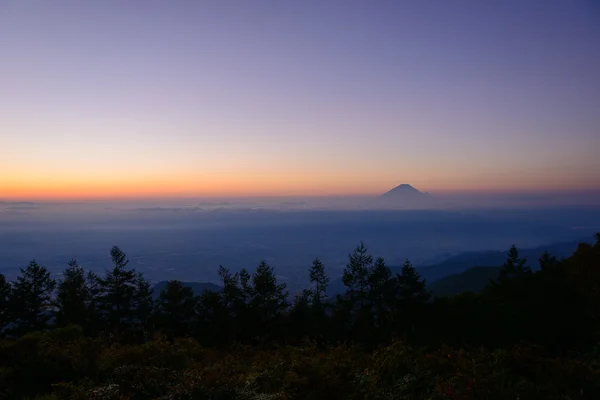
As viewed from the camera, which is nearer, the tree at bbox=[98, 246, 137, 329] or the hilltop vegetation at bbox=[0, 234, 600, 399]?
the hilltop vegetation at bbox=[0, 234, 600, 399]

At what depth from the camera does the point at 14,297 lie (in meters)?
27.8

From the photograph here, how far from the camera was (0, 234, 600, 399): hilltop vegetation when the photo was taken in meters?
5.49

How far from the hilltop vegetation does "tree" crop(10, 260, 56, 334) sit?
0.32 feet

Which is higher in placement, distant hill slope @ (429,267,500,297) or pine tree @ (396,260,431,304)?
pine tree @ (396,260,431,304)

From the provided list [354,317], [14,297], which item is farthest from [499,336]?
[14,297]

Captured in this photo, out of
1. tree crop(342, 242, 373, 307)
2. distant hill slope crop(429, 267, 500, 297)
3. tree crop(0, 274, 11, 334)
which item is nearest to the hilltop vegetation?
tree crop(0, 274, 11, 334)

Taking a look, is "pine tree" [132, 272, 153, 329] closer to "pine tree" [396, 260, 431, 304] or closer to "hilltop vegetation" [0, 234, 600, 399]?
"hilltop vegetation" [0, 234, 600, 399]

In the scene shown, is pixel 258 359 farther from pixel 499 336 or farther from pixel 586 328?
pixel 586 328

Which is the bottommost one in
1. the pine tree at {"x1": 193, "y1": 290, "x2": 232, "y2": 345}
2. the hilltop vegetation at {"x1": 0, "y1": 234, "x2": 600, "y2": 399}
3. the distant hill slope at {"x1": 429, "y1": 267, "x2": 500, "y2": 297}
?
the distant hill slope at {"x1": 429, "y1": 267, "x2": 500, "y2": 297}

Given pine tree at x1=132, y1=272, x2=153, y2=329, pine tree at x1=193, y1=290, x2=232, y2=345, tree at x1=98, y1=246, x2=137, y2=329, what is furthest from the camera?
pine tree at x1=132, y1=272, x2=153, y2=329

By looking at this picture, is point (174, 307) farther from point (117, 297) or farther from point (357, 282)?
point (357, 282)

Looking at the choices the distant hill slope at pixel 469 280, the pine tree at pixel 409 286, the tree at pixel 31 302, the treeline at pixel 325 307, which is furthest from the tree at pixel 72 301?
the distant hill slope at pixel 469 280

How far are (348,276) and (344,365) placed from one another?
27133mm

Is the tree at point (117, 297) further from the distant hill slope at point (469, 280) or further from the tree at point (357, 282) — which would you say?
the distant hill slope at point (469, 280)
